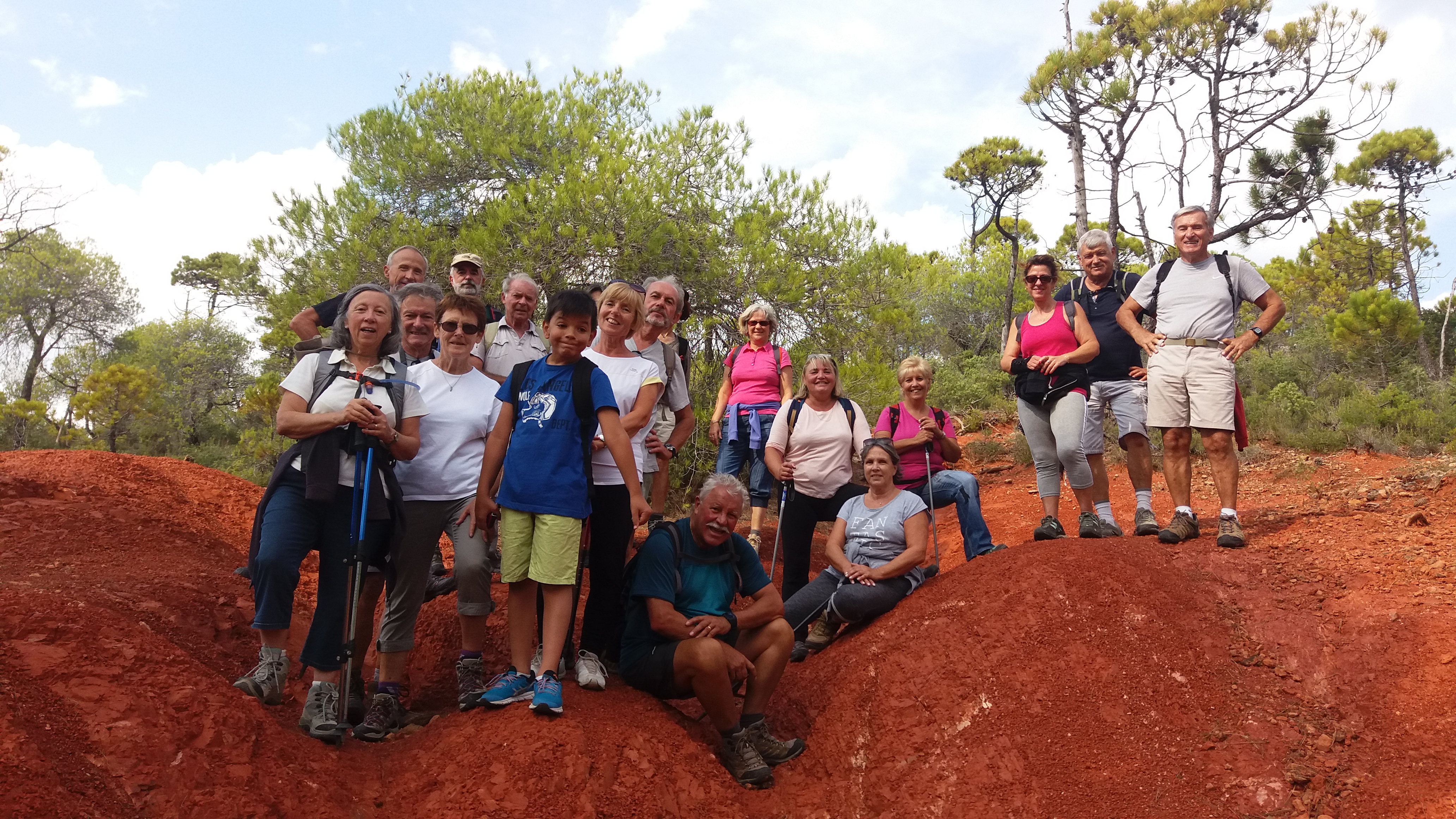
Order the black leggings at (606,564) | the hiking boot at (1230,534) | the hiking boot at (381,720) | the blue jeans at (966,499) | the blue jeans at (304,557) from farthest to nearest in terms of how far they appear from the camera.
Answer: the blue jeans at (966,499) < the hiking boot at (1230,534) < the black leggings at (606,564) < the hiking boot at (381,720) < the blue jeans at (304,557)

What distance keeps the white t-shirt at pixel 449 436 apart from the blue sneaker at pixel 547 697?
893mm

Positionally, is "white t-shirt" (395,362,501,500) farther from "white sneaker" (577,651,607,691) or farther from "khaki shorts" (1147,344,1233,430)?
"khaki shorts" (1147,344,1233,430)

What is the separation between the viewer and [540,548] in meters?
3.52

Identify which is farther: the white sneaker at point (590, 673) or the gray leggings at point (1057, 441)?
the gray leggings at point (1057, 441)

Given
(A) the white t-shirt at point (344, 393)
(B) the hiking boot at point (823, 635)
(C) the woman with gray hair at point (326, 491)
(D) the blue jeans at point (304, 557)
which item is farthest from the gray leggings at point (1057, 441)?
(D) the blue jeans at point (304, 557)

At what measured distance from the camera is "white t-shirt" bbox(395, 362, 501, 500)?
382 centimetres

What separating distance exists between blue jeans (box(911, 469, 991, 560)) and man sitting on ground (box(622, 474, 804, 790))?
1751 mm

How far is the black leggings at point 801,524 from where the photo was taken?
517 centimetres

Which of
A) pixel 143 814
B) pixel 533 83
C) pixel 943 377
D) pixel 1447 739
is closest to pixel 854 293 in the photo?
pixel 533 83

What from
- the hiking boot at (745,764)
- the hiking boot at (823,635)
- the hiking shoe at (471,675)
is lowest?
the hiking boot at (745,764)

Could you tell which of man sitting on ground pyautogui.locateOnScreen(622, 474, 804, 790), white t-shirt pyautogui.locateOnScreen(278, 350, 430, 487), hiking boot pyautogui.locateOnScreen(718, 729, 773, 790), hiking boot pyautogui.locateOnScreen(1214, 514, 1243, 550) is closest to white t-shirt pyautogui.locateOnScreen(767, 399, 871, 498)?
man sitting on ground pyautogui.locateOnScreen(622, 474, 804, 790)

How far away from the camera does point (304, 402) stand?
137 inches

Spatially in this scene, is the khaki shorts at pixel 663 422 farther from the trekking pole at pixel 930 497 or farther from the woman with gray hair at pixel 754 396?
the trekking pole at pixel 930 497

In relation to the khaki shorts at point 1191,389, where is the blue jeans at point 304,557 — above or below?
below
